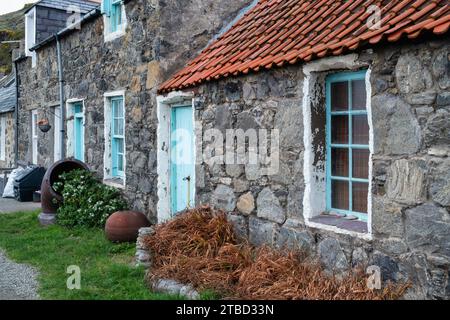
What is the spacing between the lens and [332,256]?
4.48 metres

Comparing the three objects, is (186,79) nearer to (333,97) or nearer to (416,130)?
(333,97)

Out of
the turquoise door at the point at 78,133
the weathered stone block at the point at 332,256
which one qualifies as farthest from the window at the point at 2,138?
the weathered stone block at the point at 332,256

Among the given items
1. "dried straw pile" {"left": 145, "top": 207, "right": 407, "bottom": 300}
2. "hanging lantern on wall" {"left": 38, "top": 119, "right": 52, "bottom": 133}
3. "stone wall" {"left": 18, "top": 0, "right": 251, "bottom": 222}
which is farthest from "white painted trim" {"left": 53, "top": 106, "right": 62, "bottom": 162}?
"dried straw pile" {"left": 145, "top": 207, "right": 407, "bottom": 300}

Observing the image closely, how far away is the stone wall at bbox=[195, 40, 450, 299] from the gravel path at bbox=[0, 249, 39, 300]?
2.65m

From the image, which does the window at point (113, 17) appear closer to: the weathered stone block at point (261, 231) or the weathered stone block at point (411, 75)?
the weathered stone block at point (261, 231)

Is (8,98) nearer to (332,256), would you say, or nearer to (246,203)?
(246,203)

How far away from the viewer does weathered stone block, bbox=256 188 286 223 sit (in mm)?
5172

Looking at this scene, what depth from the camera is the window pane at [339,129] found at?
4766 millimetres

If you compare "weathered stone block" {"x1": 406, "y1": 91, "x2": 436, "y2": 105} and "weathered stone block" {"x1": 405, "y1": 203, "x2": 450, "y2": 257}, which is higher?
"weathered stone block" {"x1": 406, "y1": 91, "x2": 436, "y2": 105}

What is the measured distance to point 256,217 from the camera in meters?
5.52

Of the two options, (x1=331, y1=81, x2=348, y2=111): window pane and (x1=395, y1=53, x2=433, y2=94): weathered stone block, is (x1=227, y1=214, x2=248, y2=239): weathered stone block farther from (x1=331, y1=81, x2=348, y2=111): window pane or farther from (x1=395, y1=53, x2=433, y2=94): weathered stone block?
(x1=395, y1=53, x2=433, y2=94): weathered stone block

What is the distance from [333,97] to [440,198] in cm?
165

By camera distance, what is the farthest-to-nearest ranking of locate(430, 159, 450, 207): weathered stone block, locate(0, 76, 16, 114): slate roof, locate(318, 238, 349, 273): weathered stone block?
locate(0, 76, 16, 114): slate roof
locate(318, 238, 349, 273): weathered stone block
locate(430, 159, 450, 207): weathered stone block

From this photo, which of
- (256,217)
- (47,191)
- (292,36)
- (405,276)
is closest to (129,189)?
(47,191)
